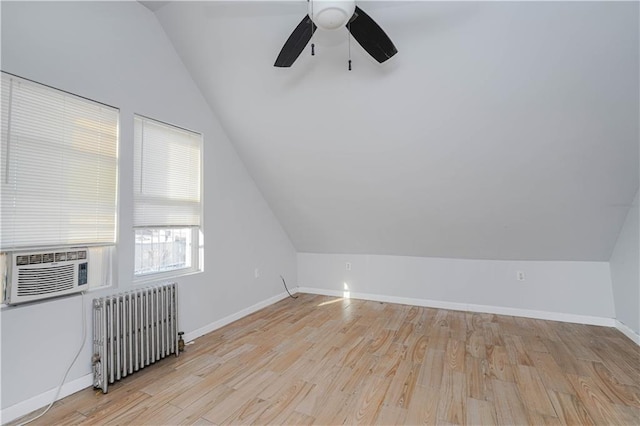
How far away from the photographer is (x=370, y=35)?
71.4 inches

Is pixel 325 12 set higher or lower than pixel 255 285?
higher

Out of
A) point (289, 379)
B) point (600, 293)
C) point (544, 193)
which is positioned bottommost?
point (289, 379)

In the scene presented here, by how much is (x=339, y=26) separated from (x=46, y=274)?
8.06 ft

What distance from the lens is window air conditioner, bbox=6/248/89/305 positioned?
1.86 meters

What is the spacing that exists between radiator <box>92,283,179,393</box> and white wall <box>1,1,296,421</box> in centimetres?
12

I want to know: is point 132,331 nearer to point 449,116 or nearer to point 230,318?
point 230,318

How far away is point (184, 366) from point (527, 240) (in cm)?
385

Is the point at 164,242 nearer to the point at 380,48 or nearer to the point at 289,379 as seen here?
the point at 289,379

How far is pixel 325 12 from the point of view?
1582 millimetres

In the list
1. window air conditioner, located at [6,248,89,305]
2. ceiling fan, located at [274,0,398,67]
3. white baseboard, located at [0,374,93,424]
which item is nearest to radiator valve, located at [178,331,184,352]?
white baseboard, located at [0,374,93,424]

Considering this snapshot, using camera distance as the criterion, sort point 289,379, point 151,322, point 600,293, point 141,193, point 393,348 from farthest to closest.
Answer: point 600,293 → point 393,348 → point 141,193 → point 151,322 → point 289,379

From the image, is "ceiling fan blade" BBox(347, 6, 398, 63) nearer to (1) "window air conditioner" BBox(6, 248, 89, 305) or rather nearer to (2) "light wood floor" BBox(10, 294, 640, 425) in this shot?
(2) "light wood floor" BBox(10, 294, 640, 425)

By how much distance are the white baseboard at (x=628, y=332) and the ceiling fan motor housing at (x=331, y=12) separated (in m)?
3.90

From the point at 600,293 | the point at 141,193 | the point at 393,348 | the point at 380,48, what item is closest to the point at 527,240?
the point at 600,293
